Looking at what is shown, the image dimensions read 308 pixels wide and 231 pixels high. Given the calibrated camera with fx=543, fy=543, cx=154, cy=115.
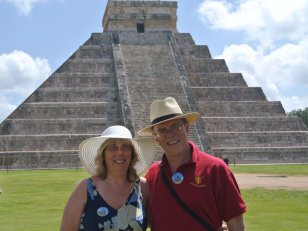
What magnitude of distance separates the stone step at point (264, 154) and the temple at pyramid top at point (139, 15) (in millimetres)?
12642

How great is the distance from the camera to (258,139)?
97.4ft

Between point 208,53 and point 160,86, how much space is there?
690cm

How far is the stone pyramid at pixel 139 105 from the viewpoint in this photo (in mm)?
27922

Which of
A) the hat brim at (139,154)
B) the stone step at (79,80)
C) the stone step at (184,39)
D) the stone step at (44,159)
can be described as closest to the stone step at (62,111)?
the stone step at (79,80)

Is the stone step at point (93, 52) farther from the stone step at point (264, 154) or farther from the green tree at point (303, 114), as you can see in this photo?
the green tree at point (303, 114)

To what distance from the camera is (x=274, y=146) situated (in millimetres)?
29812

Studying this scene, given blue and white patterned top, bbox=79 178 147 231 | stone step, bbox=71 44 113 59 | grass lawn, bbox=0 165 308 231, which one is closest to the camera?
blue and white patterned top, bbox=79 178 147 231

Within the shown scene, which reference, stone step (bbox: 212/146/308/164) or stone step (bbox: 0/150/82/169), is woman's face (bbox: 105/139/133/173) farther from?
stone step (bbox: 212/146/308/164)

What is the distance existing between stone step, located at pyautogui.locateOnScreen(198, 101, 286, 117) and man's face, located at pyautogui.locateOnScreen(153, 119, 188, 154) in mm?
26364

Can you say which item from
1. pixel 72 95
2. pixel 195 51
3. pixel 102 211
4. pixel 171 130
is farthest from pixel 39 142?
pixel 102 211

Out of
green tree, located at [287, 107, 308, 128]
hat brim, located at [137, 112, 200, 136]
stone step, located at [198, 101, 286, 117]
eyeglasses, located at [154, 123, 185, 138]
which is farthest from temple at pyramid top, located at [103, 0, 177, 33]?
green tree, located at [287, 107, 308, 128]

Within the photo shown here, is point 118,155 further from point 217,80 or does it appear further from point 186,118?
point 217,80

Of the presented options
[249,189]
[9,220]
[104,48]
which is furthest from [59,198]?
[104,48]

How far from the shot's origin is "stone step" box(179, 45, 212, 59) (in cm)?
3603
